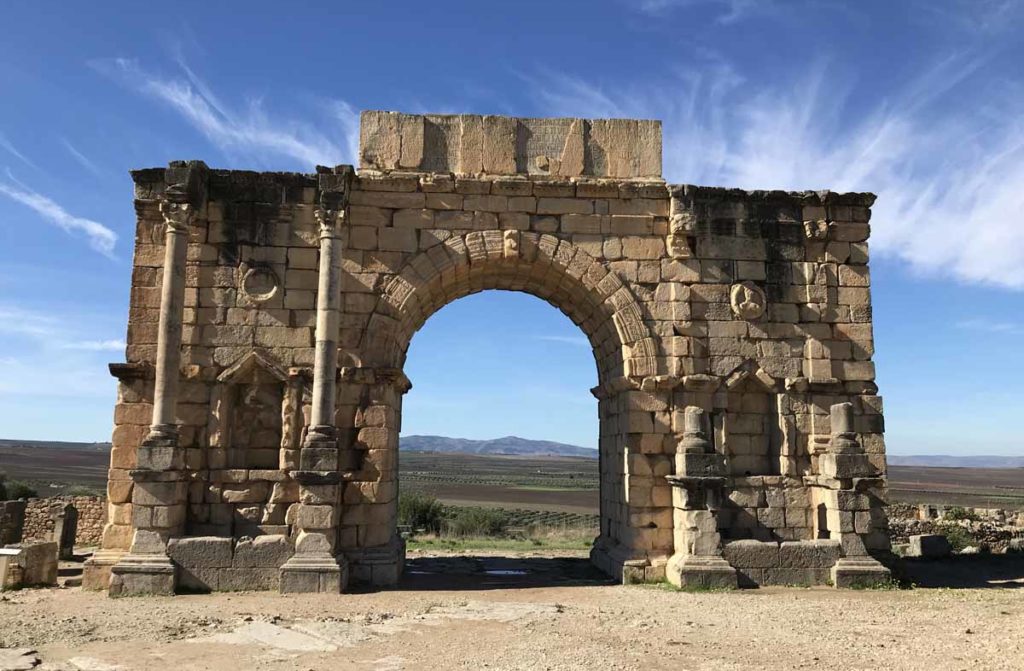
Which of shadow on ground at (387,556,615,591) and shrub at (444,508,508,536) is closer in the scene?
shadow on ground at (387,556,615,591)

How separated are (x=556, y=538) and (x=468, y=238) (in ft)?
34.4

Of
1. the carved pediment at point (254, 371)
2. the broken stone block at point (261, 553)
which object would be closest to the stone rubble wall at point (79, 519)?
the carved pediment at point (254, 371)

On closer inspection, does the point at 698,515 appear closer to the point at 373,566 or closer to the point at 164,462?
the point at 373,566

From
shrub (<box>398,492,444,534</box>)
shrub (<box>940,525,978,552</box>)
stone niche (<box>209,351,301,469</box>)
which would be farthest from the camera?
shrub (<box>398,492,444,534</box>)

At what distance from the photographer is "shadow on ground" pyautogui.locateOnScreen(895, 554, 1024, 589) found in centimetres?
1046

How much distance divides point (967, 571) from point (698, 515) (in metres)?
5.62

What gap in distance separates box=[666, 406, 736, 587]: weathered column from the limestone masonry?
4 centimetres

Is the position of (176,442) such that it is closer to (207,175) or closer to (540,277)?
(207,175)

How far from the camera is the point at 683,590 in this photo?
30.9 ft

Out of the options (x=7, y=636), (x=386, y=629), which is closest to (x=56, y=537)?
(x=7, y=636)

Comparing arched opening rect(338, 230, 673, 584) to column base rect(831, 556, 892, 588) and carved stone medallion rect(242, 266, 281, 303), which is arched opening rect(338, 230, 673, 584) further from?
column base rect(831, 556, 892, 588)

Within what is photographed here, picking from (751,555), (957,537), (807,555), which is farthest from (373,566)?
(957,537)

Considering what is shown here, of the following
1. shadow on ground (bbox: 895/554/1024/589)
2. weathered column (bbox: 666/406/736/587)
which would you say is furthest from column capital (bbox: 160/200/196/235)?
shadow on ground (bbox: 895/554/1024/589)

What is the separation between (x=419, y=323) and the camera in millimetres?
11555
